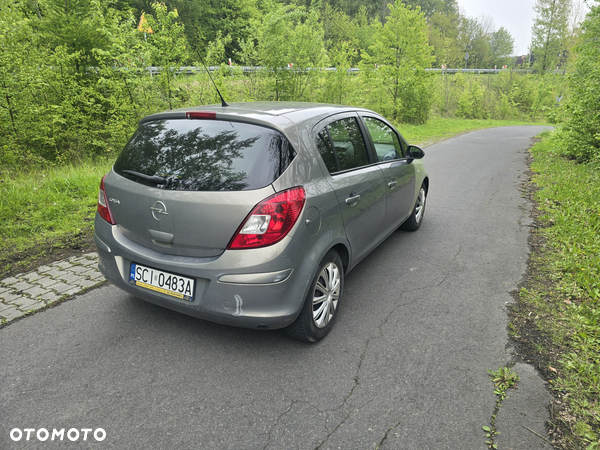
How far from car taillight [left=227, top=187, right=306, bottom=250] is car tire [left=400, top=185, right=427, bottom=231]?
307 cm

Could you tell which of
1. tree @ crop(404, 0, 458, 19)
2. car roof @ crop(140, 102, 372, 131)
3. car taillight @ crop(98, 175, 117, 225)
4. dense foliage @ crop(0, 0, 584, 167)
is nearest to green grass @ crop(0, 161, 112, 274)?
car taillight @ crop(98, 175, 117, 225)

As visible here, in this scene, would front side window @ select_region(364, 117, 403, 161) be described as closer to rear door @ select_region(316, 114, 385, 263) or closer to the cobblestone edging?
rear door @ select_region(316, 114, 385, 263)

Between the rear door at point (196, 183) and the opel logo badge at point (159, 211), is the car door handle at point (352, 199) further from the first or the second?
the opel logo badge at point (159, 211)

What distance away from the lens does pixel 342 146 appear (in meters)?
3.31

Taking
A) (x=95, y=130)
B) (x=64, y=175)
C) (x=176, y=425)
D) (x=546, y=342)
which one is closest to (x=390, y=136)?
(x=546, y=342)

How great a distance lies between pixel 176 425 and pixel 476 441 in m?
1.66

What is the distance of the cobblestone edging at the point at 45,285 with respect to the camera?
11.0ft

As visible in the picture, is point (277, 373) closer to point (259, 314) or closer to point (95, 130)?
point (259, 314)

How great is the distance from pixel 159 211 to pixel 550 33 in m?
59.2

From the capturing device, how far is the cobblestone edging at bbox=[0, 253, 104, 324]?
11.0 ft

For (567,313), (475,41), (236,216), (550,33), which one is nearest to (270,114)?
(236,216)

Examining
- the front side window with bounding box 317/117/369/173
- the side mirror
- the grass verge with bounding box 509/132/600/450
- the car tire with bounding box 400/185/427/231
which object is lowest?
the grass verge with bounding box 509/132/600/450

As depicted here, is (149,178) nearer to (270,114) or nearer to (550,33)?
(270,114)

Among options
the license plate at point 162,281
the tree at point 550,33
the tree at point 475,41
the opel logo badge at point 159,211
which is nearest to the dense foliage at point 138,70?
the opel logo badge at point 159,211
